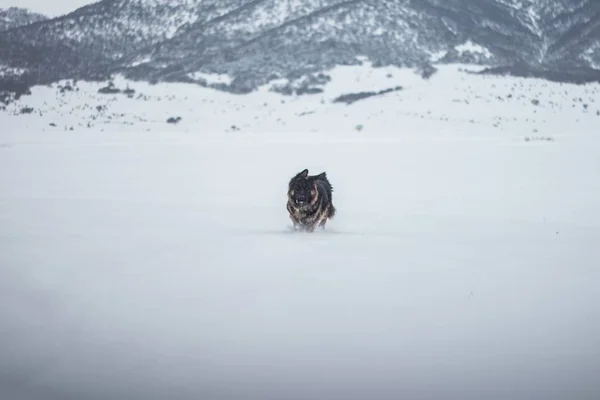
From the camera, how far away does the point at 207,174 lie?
12.4 metres

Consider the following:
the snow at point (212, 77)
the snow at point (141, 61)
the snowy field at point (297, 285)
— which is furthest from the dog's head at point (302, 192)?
the snow at point (141, 61)

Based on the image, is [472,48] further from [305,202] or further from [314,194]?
[305,202]

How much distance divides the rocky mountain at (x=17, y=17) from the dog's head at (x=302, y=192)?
8942 centimetres

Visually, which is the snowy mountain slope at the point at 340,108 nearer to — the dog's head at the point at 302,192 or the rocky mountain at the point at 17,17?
the dog's head at the point at 302,192

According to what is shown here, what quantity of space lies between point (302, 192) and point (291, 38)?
43.5 meters

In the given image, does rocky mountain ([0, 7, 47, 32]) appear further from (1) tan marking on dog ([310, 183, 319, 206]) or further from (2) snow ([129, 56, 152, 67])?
(1) tan marking on dog ([310, 183, 319, 206])

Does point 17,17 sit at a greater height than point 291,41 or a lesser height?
greater

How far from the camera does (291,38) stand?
4741 cm

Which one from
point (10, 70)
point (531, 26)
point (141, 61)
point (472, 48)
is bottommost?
point (10, 70)

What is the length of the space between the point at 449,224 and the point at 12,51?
5717 cm

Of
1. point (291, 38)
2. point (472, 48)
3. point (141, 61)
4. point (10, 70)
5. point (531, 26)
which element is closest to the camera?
point (10, 70)

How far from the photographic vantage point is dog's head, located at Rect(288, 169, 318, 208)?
20.8 feet

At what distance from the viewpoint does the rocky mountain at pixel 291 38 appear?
42781 mm

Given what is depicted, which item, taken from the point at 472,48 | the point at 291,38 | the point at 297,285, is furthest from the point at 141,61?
the point at 297,285
